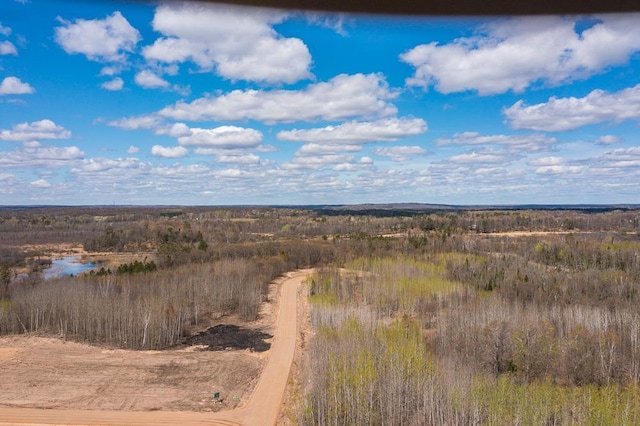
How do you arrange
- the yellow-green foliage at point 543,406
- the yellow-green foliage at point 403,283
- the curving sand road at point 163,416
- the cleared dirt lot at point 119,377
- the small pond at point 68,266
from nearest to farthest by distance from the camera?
the yellow-green foliage at point 543,406
the curving sand road at point 163,416
the cleared dirt lot at point 119,377
the yellow-green foliage at point 403,283
the small pond at point 68,266

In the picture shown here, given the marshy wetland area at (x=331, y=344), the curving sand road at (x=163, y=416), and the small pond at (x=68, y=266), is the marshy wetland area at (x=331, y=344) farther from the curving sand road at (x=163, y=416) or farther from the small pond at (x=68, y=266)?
the small pond at (x=68, y=266)

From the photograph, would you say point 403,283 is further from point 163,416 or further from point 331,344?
point 163,416

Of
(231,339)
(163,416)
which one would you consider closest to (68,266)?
(231,339)

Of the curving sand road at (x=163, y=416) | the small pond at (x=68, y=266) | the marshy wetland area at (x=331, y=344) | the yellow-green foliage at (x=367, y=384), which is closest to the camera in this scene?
the yellow-green foliage at (x=367, y=384)

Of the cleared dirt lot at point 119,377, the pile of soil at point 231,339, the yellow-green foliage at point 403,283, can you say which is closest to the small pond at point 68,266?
the cleared dirt lot at point 119,377

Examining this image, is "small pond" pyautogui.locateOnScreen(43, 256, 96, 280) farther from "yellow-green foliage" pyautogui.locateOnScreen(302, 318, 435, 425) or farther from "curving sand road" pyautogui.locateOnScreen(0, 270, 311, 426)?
"yellow-green foliage" pyautogui.locateOnScreen(302, 318, 435, 425)

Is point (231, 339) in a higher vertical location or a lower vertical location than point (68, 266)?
lower
